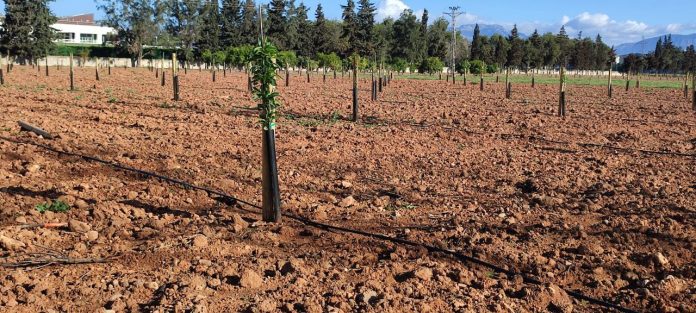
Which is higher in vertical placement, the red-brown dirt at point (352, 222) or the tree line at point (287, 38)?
the tree line at point (287, 38)

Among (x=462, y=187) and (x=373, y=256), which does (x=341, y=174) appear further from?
(x=373, y=256)

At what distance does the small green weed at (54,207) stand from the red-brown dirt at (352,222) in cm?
9

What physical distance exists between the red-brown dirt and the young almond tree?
215 mm

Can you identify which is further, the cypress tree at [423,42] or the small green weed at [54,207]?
the cypress tree at [423,42]

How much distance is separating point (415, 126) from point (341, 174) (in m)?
5.71

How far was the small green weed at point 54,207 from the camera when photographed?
17.7ft

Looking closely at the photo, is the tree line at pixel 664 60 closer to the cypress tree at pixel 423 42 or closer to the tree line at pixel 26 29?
the cypress tree at pixel 423 42

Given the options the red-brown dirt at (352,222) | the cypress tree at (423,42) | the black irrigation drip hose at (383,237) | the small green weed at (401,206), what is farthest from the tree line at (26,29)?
the small green weed at (401,206)

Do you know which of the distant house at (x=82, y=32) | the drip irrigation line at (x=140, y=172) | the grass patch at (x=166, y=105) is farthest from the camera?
→ the distant house at (x=82, y=32)

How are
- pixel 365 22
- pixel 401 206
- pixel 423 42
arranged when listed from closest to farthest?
pixel 401 206, pixel 365 22, pixel 423 42

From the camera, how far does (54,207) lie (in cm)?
543

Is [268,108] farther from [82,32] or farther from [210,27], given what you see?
[82,32]

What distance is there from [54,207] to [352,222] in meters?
2.78

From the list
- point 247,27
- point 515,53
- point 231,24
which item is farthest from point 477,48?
point 231,24
